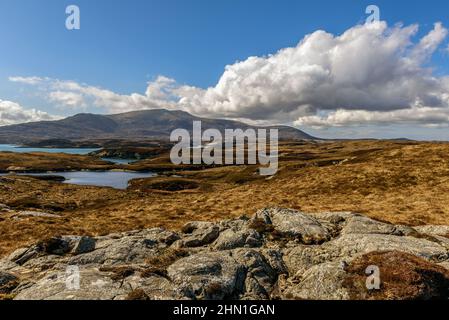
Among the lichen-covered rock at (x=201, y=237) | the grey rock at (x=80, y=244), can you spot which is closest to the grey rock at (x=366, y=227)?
the lichen-covered rock at (x=201, y=237)

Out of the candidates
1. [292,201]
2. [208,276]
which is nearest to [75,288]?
[208,276]

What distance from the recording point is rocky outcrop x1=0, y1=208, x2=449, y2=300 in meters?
14.8

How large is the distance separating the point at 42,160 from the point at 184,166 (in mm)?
77807

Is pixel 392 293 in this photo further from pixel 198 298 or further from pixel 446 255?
pixel 198 298

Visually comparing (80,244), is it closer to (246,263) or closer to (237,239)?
(237,239)

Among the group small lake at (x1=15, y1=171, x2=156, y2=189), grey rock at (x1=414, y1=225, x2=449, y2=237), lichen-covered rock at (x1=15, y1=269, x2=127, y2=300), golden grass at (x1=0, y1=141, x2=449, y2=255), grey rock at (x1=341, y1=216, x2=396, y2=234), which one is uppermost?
grey rock at (x1=341, y1=216, x2=396, y2=234)

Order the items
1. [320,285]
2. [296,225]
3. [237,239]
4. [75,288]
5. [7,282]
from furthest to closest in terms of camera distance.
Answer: [296,225] → [237,239] → [7,282] → [320,285] → [75,288]

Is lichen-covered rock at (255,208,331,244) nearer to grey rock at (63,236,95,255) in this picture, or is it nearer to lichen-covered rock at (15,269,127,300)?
lichen-covered rock at (15,269,127,300)

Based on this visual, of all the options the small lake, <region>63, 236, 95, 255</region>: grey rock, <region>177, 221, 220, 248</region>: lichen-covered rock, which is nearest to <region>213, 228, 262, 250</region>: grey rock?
<region>177, 221, 220, 248</region>: lichen-covered rock

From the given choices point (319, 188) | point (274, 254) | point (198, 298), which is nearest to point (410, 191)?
point (319, 188)

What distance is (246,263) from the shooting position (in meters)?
17.9

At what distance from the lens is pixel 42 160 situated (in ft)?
586

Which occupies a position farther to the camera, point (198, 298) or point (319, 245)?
point (319, 245)

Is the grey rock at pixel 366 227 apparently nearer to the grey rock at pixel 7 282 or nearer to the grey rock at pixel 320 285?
the grey rock at pixel 320 285
